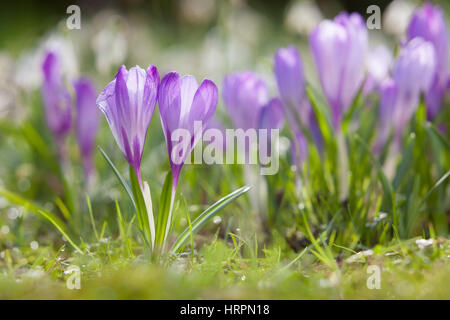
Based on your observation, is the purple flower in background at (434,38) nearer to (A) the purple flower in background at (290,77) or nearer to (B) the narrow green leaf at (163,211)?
(A) the purple flower in background at (290,77)

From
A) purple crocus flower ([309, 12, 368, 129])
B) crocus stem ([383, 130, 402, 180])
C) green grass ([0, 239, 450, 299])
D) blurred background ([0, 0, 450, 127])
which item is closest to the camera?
green grass ([0, 239, 450, 299])

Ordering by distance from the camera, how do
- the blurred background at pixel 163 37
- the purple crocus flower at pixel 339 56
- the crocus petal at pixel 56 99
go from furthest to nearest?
the blurred background at pixel 163 37 → the crocus petal at pixel 56 99 → the purple crocus flower at pixel 339 56

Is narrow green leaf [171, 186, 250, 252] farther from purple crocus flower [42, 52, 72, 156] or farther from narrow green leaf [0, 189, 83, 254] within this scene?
purple crocus flower [42, 52, 72, 156]

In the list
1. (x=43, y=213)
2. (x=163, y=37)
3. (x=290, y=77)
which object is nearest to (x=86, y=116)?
(x=43, y=213)

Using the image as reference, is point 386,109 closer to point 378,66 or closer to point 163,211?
point 378,66

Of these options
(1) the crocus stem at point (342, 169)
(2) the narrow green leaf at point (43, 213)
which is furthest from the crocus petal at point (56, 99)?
(1) the crocus stem at point (342, 169)

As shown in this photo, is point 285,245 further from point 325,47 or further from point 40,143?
point 40,143

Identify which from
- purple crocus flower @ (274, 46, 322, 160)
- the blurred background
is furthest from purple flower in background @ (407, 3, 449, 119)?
the blurred background
